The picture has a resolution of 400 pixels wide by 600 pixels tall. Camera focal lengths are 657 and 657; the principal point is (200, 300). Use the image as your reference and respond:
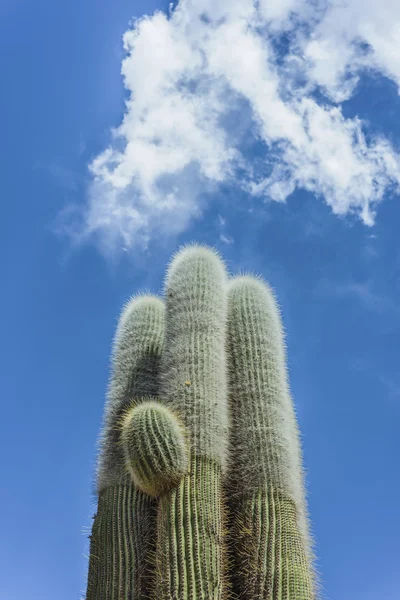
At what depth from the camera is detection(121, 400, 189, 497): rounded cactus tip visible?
5.17 meters

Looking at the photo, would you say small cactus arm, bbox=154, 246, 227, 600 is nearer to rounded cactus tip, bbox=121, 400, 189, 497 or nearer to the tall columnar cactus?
the tall columnar cactus

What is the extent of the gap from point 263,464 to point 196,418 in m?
0.72

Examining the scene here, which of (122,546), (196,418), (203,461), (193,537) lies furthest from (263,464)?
(122,546)

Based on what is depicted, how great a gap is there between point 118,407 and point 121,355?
0.66 m

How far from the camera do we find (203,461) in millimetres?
5441

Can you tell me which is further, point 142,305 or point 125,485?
point 142,305

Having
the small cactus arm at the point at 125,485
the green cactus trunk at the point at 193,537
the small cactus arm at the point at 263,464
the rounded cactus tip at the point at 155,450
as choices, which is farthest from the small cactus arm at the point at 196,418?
the small cactus arm at the point at 125,485

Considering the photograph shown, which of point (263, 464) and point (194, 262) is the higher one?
point (194, 262)

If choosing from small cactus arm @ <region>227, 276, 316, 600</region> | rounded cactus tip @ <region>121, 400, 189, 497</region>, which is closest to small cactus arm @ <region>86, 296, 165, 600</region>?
rounded cactus tip @ <region>121, 400, 189, 497</region>

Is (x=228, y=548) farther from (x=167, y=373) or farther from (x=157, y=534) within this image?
(x=167, y=373)

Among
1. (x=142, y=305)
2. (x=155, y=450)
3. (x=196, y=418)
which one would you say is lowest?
(x=155, y=450)

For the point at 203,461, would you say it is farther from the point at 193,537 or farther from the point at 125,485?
the point at 125,485

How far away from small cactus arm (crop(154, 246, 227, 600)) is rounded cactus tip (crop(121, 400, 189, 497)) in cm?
11

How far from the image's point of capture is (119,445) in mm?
6027
